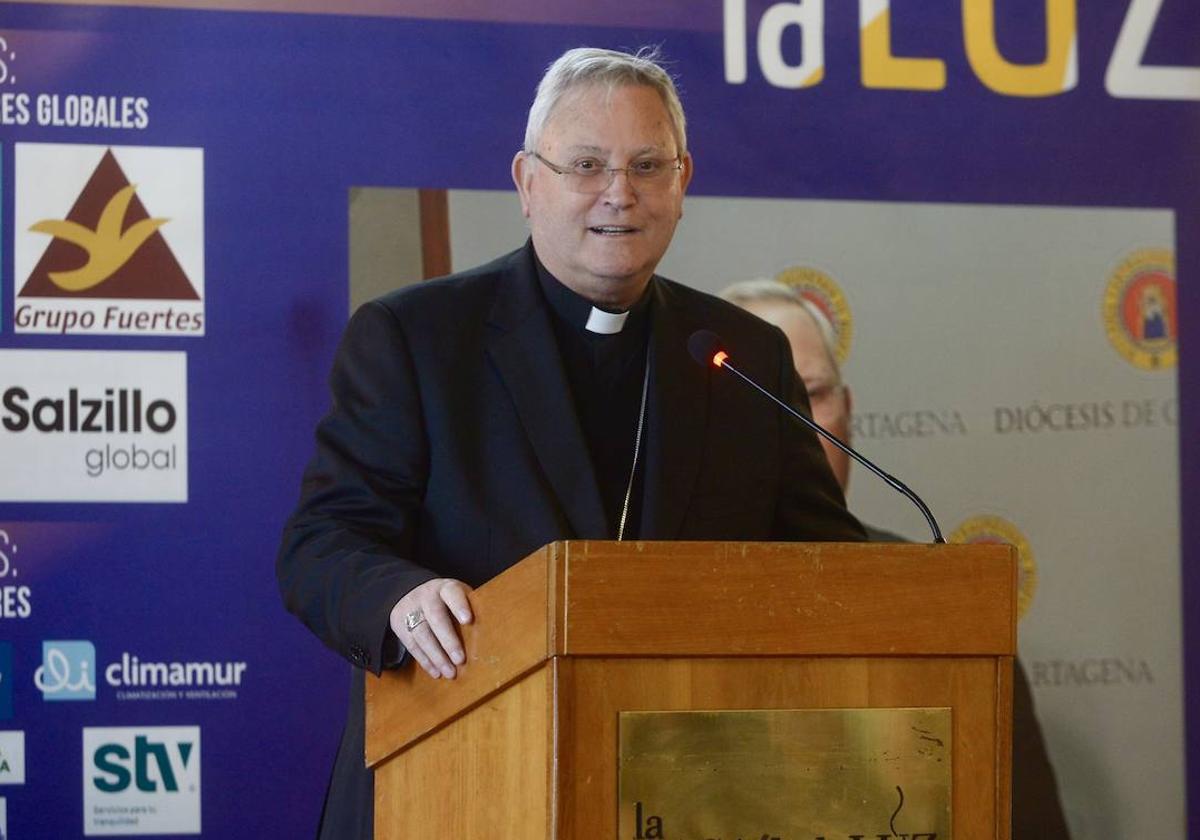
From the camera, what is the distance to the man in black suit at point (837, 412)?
13.1 feet

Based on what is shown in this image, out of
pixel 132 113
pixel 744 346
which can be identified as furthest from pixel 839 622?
pixel 132 113

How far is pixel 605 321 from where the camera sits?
2.59 meters

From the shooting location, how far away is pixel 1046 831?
402cm

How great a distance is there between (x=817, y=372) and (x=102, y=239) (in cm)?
177

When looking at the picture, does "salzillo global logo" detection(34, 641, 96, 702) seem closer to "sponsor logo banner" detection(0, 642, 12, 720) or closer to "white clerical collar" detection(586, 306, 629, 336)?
"sponsor logo banner" detection(0, 642, 12, 720)

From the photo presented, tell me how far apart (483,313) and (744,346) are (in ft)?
1.42

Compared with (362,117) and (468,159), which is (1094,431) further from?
(362,117)

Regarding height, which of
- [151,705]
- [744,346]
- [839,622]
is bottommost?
[151,705]

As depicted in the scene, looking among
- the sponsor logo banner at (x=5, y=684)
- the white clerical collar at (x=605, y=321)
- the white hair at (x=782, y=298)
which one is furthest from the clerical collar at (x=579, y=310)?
the sponsor logo banner at (x=5, y=684)

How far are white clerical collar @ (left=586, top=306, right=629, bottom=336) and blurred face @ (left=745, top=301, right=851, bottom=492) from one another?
1.41 m

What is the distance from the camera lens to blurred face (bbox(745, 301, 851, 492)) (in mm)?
3982

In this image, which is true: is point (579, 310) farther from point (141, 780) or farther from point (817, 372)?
point (141, 780)

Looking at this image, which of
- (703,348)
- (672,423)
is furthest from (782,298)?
(703,348)

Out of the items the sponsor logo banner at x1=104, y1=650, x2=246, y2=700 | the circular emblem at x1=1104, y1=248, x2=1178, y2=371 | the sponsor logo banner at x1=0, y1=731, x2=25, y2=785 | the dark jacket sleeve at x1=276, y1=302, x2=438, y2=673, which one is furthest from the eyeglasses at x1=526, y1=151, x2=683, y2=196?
the circular emblem at x1=1104, y1=248, x2=1178, y2=371
